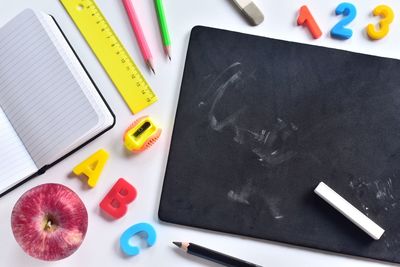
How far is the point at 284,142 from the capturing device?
2.65 feet

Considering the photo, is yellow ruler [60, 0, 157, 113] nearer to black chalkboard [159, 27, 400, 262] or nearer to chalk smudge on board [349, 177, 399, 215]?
black chalkboard [159, 27, 400, 262]

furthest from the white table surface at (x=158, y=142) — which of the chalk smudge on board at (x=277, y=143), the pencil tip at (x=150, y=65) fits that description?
the chalk smudge on board at (x=277, y=143)

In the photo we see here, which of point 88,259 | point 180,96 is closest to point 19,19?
point 180,96

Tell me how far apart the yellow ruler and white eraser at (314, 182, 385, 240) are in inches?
11.6

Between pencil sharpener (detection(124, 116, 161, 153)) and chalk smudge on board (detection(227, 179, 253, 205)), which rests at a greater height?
pencil sharpener (detection(124, 116, 161, 153))

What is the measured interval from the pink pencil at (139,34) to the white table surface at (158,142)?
0.5 inches

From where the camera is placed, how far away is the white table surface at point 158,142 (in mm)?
794

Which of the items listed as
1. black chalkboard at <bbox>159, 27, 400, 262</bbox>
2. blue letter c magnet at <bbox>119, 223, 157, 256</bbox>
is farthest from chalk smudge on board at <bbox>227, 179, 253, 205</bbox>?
blue letter c magnet at <bbox>119, 223, 157, 256</bbox>

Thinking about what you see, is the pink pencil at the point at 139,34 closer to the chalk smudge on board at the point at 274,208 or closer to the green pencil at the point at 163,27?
the green pencil at the point at 163,27

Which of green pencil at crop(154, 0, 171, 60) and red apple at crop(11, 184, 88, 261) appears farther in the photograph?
green pencil at crop(154, 0, 171, 60)

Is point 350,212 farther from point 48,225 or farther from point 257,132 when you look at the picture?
point 48,225

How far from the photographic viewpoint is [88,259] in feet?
2.60

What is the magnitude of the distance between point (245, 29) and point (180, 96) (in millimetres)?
153

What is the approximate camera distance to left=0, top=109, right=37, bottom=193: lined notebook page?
0.78 m
